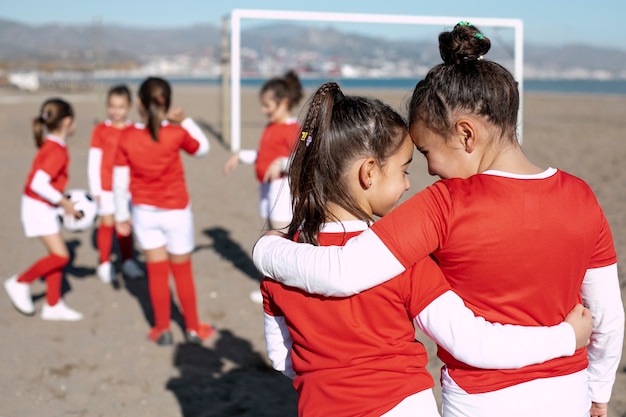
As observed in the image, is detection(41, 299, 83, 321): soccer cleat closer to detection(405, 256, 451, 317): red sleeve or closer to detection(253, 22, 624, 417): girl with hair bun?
detection(253, 22, 624, 417): girl with hair bun

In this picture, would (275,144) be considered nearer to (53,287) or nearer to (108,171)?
(108,171)

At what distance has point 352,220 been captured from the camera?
6.08 ft

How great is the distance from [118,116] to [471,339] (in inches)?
208

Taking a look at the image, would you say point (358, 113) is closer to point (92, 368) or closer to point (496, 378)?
point (496, 378)

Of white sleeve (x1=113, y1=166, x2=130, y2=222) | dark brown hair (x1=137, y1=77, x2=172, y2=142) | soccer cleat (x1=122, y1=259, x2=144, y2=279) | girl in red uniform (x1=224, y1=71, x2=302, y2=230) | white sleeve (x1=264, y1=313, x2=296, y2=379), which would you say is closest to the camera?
white sleeve (x1=264, y1=313, x2=296, y2=379)

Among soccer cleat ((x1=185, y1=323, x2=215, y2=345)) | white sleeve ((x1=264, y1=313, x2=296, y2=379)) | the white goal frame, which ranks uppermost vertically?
the white goal frame

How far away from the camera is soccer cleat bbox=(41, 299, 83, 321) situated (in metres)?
5.60

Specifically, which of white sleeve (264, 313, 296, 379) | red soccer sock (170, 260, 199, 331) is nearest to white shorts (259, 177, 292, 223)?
red soccer sock (170, 260, 199, 331)

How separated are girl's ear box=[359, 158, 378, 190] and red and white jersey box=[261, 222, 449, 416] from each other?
12 cm

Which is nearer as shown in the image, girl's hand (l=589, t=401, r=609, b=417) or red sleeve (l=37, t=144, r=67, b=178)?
girl's hand (l=589, t=401, r=609, b=417)

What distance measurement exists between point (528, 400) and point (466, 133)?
2.26ft

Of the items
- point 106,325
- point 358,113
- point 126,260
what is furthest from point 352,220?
point 126,260

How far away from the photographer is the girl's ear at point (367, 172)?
71.6 inches

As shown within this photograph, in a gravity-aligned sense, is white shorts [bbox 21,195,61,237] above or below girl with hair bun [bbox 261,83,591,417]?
below
